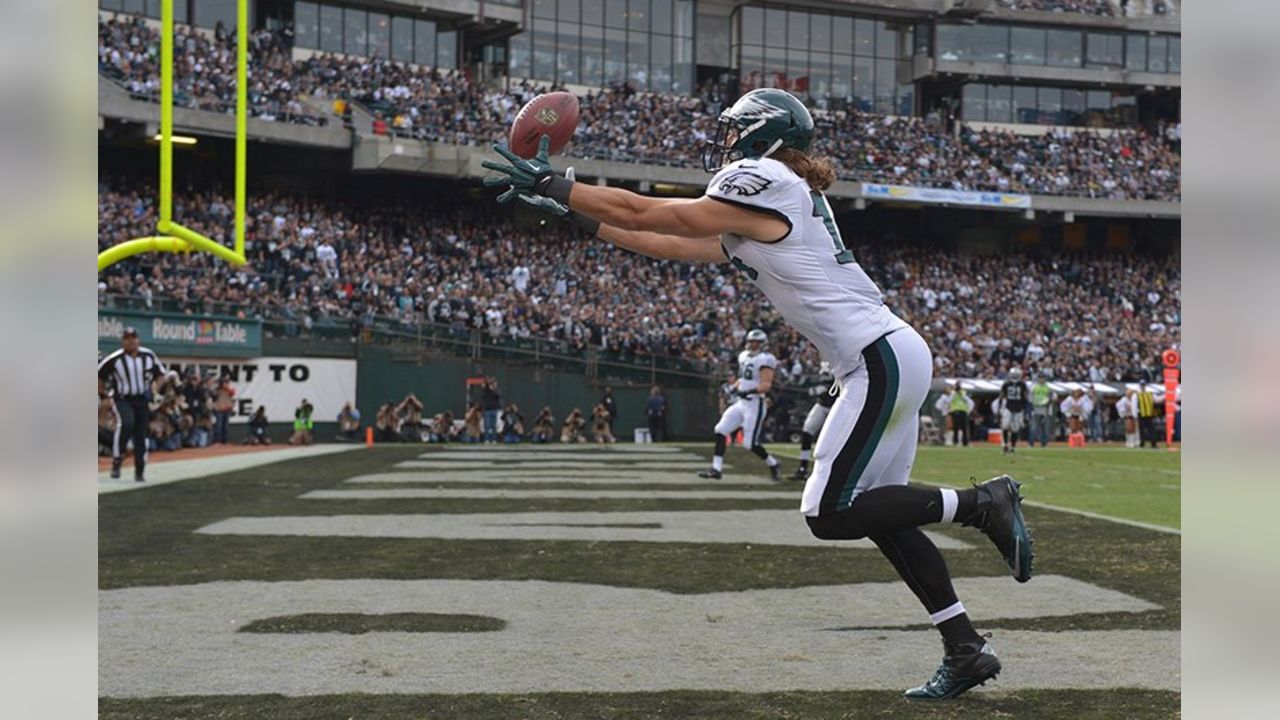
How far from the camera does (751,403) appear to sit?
49.7 ft

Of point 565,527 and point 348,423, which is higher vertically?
point 565,527

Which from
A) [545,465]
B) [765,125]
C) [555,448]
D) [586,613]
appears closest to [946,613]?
[765,125]

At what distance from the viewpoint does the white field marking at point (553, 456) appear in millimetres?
19719

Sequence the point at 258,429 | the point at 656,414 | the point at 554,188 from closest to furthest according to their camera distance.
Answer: the point at 554,188
the point at 258,429
the point at 656,414

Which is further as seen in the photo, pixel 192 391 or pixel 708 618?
pixel 192 391

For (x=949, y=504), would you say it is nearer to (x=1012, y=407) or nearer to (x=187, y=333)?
(x=1012, y=407)

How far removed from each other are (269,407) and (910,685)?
72.9 ft

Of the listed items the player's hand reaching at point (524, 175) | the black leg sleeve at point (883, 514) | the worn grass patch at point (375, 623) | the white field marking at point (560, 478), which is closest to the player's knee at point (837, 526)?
the black leg sleeve at point (883, 514)

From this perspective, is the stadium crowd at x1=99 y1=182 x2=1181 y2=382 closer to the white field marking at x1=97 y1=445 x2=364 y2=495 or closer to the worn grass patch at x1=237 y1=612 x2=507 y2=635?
the white field marking at x1=97 y1=445 x2=364 y2=495

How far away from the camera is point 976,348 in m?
35.2

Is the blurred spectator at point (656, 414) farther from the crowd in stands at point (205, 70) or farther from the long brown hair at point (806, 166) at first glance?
the long brown hair at point (806, 166)

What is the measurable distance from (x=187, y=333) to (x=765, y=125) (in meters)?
21.3
